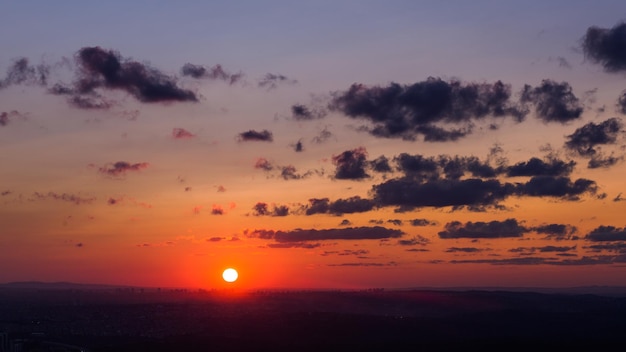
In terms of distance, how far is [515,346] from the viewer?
19588 cm

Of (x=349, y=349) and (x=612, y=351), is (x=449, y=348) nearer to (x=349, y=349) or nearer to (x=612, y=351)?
(x=349, y=349)

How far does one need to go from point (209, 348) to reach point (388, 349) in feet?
134

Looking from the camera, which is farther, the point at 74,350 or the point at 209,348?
the point at 209,348

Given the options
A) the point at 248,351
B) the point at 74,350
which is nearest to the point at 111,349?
the point at 74,350

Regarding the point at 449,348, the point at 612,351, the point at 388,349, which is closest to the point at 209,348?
the point at 388,349

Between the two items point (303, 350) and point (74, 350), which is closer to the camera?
point (74, 350)

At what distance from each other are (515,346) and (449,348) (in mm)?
15881

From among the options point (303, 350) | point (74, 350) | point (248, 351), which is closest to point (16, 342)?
point (74, 350)

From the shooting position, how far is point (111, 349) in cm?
18950

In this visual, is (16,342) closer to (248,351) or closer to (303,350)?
(248,351)

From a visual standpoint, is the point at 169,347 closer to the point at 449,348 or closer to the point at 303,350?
the point at 303,350

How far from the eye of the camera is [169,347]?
7717 inches

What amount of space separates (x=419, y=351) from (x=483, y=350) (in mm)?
14084

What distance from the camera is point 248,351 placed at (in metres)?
191
